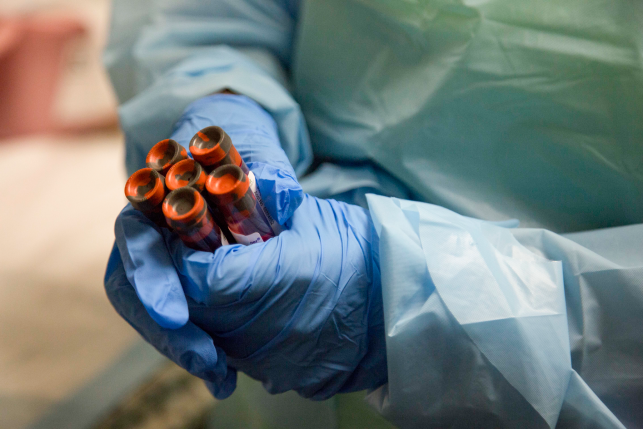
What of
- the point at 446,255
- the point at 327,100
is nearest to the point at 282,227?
the point at 446,255

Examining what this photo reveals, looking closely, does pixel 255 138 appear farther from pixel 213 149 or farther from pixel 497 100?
pixel 497 100

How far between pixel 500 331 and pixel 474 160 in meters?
0.31

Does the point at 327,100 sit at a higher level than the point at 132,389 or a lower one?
higher

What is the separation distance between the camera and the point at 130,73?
956mm

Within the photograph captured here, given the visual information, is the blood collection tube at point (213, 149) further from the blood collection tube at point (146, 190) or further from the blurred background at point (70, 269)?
the blurred background at point (70, 269)

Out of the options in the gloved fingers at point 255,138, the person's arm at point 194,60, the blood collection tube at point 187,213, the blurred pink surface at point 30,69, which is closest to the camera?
the blood collection tube at point 187,213

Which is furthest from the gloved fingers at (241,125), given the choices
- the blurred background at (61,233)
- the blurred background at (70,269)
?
the blurred background at (61,233)

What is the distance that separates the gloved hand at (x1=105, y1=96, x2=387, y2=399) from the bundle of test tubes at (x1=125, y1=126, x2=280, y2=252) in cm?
3

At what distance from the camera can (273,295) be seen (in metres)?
0.52

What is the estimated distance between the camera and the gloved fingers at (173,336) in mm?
523

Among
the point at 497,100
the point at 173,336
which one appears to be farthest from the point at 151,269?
the point at 497,100

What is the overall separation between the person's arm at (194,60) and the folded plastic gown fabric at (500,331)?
0.37 metres

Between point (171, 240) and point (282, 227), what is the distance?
15cm

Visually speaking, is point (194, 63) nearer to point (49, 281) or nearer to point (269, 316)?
point (269, 316)
